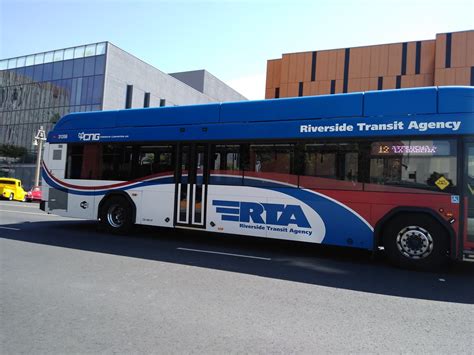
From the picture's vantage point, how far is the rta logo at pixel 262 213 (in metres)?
7.90

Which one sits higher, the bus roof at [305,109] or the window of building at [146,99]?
the window of building at [146,99]

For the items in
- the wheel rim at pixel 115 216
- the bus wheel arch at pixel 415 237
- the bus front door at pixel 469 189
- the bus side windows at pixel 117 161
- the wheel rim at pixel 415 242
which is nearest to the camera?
the bus front door at pixel 469 189

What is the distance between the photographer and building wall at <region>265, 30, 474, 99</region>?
36.3m

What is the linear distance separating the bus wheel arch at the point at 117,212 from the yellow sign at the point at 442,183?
24.0 feet

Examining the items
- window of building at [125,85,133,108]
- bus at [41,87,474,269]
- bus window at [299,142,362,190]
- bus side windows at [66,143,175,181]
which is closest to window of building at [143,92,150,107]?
window of building at [125,85,133,108]

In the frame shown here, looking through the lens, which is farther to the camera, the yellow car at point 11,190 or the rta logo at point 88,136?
the yellow car at point 11,190

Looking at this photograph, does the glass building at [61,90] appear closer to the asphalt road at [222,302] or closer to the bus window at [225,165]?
the bus window at [225,165]

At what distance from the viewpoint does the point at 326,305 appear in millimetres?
4719

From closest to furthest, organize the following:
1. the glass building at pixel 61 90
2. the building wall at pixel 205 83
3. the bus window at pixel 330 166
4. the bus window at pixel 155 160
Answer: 1. the bus window at pixel 330 166
2. the bus window at pixel 155 160
3. the glass building at pixel 61 90
4. the building wall at pixel 205 83

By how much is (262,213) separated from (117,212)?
14.9 ft

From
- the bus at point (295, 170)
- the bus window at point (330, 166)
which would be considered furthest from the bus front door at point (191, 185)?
the bus window at point (330, 166)

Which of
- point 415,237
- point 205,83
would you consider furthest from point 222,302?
point 205,83

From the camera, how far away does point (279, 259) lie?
295 inches

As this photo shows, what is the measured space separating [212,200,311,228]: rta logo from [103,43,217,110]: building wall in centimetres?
3913
